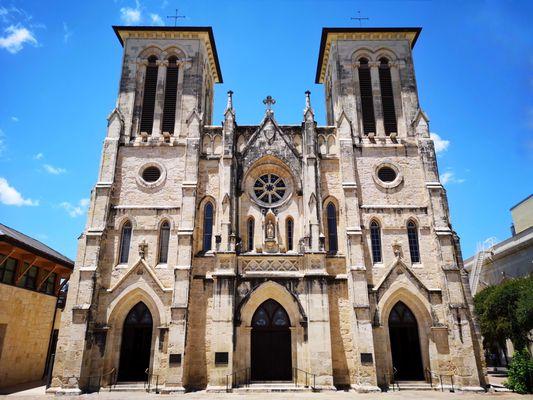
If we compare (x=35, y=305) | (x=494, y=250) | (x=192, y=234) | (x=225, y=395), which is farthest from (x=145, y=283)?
(x=494, y=250)

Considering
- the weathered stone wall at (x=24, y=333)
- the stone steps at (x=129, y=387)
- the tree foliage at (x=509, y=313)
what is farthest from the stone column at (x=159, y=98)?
the tree foliage at (x=509, y=313)

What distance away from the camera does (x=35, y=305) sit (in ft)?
85.2

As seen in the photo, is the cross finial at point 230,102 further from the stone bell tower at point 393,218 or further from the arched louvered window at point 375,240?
the arched louvered window at point 375,240

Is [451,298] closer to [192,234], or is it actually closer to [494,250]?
[192,234]

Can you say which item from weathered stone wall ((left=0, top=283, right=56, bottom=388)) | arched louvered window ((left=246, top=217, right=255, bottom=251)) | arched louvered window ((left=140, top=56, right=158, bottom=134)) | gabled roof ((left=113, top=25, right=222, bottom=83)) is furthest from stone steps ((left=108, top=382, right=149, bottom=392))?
gabled roof ((left=113, top=25, right=222, bottom=83))

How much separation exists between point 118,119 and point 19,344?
15278 millimetres

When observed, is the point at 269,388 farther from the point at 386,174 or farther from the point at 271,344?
the point at 386,174

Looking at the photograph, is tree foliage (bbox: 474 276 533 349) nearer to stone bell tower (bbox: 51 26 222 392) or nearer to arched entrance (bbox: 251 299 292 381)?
arched entrance (bbox: 251 299 292 381)

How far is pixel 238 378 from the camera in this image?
2108 cm

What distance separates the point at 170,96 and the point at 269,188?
9.90 m

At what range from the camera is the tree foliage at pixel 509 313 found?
24.6 m

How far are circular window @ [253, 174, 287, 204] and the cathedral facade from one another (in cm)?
9

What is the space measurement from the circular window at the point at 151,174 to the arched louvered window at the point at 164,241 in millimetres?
3211

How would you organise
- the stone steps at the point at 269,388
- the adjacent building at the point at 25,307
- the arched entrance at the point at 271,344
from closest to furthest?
the stone steps at the point at 269,388
the arched entrance at the point at 271,344
the adjacent building at the point at 25,307
